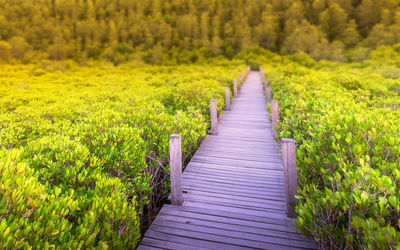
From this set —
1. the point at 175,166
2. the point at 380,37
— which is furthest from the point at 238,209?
the point at 380,37

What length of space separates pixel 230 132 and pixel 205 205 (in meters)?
4.20

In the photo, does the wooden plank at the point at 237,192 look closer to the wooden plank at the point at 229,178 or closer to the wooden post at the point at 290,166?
the wooden plank at the point at 229,178

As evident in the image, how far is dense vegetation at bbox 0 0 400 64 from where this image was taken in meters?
54.2

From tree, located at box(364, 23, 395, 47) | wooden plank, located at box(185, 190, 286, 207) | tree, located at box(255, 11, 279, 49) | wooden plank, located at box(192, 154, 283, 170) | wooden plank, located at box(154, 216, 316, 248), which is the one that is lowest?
wooden plank, located at box(154, 216, 316, 248)

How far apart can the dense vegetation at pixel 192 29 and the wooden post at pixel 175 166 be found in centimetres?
4794

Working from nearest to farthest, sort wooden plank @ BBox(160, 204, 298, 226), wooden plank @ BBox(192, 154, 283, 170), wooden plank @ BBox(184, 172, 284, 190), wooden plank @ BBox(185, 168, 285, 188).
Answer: wooden plank @ BBox(160, 204, 298, 226) < wooden plank @ BBox(184, 172, 284, 190) < wooden plank @ BBox(185, 168, 285, 188) < wooden plank @ BBox(192, 154, 283, 170)

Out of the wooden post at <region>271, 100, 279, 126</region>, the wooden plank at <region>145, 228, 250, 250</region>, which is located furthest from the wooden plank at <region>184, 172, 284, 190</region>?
the wooden post at <region>271, 100, 279, 126</region>

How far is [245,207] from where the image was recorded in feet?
12.6

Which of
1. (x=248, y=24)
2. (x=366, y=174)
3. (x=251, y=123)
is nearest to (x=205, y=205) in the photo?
(x=366, y=174)

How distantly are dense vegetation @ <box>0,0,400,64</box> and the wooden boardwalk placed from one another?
150ft

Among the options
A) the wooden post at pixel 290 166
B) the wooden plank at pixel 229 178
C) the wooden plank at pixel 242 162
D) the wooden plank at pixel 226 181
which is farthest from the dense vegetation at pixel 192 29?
the wooden post at pixel 290 166

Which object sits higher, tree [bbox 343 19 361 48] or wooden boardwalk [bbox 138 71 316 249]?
tree [bbox 343 19 361 48]

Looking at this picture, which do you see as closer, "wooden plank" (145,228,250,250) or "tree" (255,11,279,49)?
"wooden plank" (145,228,250,250)

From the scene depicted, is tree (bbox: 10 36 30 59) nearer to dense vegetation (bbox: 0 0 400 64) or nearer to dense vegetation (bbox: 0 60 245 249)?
dense vegetation (bbox: 0 0 400 64)
